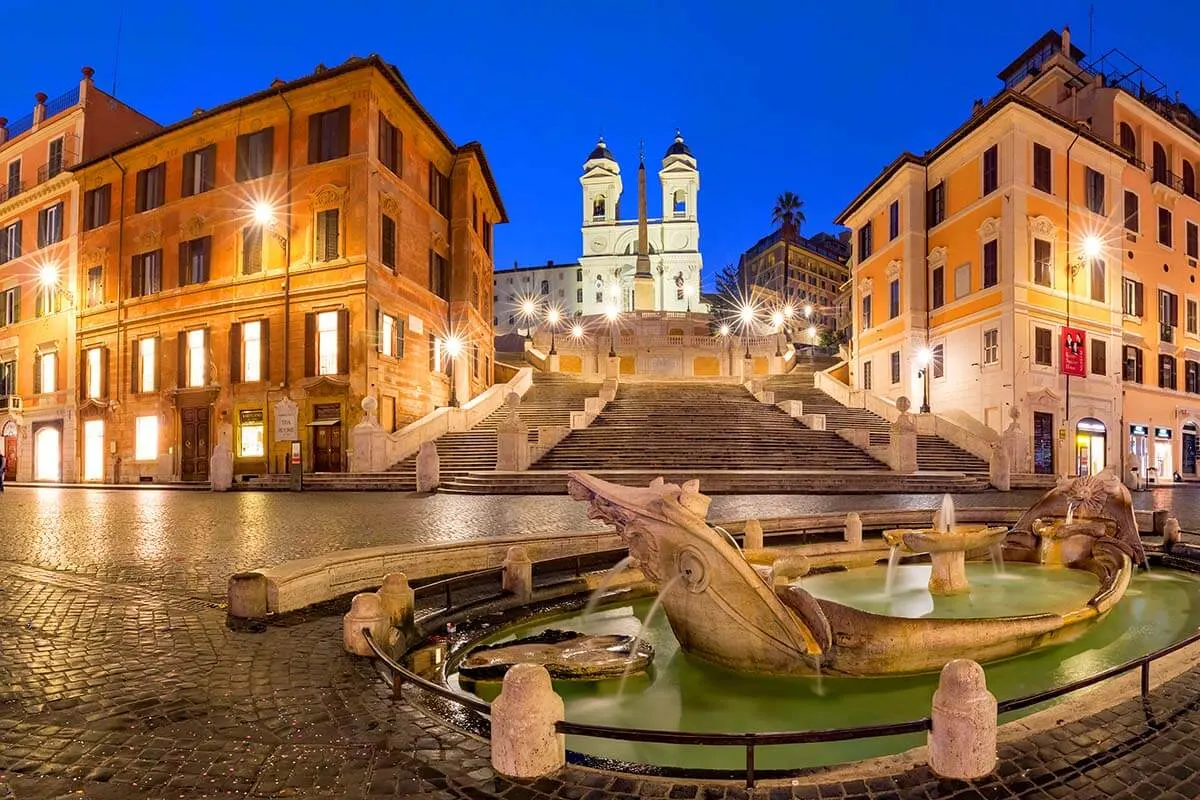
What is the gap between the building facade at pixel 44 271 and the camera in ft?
109

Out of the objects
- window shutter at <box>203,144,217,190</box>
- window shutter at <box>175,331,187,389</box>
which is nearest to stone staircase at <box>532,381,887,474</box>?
window shutter at <box>175,331,187,389</box>

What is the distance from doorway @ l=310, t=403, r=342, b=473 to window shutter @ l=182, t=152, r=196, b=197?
11.7 m

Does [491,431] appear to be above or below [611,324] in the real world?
below

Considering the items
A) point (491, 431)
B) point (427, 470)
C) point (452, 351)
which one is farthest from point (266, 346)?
point (427, 470)

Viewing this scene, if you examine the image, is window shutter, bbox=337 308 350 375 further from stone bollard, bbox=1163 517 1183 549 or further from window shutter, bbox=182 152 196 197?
stone bollard, bbox=1163 517 1183 549

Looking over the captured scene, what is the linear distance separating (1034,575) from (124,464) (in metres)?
33.0

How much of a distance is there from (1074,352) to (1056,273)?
11.2ft

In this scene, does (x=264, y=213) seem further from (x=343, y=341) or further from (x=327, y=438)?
(x=327, y=438)

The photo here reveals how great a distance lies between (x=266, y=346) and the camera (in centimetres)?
2706

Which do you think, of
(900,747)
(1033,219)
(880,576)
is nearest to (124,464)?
(880,576)

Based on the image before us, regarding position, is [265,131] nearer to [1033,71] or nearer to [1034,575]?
[1034,575]

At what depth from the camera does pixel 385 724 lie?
383cm

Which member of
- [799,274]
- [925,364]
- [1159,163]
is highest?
[799,274]

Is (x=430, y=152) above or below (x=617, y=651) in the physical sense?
above
